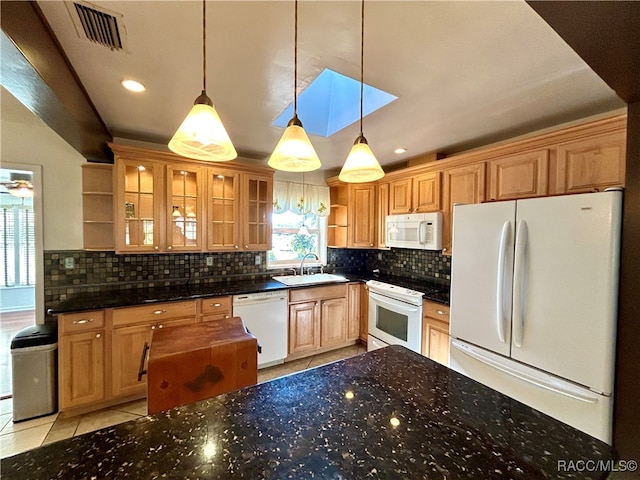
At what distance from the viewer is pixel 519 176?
2.33 m

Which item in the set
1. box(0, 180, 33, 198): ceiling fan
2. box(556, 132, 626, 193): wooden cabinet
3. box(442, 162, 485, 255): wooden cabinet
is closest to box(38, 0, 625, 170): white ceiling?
box(556, 132, 626, 193): wooden cabinet

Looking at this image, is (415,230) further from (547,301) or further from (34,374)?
(34,374)

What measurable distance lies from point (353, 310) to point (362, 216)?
1.31 metres

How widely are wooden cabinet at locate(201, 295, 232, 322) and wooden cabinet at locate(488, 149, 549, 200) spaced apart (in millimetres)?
2748

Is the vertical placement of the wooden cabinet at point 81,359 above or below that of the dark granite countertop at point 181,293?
below

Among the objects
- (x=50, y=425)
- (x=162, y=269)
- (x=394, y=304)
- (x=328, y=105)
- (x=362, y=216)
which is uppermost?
(x=328, y=105)

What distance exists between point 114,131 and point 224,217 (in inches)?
51.5

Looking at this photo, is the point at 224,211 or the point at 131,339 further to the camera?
the point at 224,211

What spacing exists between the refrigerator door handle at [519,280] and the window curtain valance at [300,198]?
265 cm

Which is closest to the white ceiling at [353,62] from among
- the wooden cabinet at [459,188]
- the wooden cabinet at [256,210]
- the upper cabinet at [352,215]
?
the wooden cabinet at [459,188]

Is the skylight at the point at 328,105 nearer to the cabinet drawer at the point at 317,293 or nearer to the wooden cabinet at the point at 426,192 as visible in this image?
the wooden cabinet at the point at 426,192

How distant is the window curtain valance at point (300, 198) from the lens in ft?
12.4

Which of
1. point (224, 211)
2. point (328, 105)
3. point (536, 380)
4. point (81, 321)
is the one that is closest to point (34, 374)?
point (81, 321)

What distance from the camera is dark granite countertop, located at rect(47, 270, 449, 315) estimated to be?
7.72 feet
